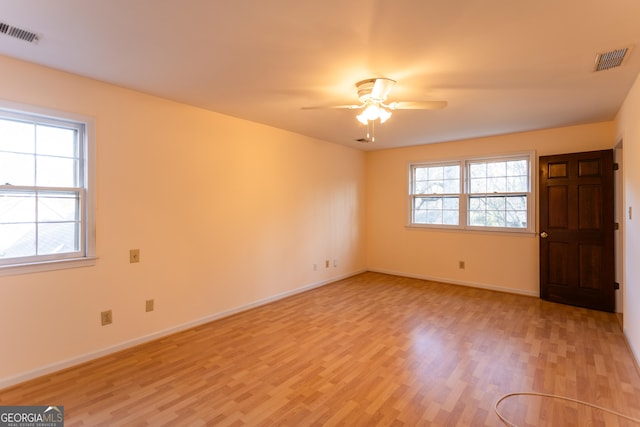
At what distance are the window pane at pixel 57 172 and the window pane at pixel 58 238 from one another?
34 centimetres

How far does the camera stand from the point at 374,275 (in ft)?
20.0

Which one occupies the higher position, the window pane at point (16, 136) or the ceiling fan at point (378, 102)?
the ceiling fan at point (378, 102)

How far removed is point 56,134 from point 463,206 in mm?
5328

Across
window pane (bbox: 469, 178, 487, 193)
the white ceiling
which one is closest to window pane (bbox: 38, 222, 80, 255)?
the white ceiling

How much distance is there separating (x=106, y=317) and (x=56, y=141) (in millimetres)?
1570

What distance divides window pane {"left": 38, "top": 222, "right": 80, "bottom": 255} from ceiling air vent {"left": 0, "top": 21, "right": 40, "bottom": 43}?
1.37m

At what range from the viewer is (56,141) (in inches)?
106

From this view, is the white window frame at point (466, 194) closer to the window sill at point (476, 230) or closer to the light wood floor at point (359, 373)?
the window sill at point (476, 230)

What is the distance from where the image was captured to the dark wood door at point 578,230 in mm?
4039

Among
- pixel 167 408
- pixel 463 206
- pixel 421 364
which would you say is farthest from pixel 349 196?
pixel 167 408

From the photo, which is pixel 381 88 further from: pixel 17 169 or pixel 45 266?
pixel 45 266

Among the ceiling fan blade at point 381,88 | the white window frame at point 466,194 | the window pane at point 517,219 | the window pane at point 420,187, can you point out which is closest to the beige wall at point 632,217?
the white window frame at point 466,194

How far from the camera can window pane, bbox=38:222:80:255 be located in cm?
260

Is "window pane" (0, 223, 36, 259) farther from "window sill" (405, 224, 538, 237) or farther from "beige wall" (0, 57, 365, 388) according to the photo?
"window sill" (405, 224, 538, 237)
